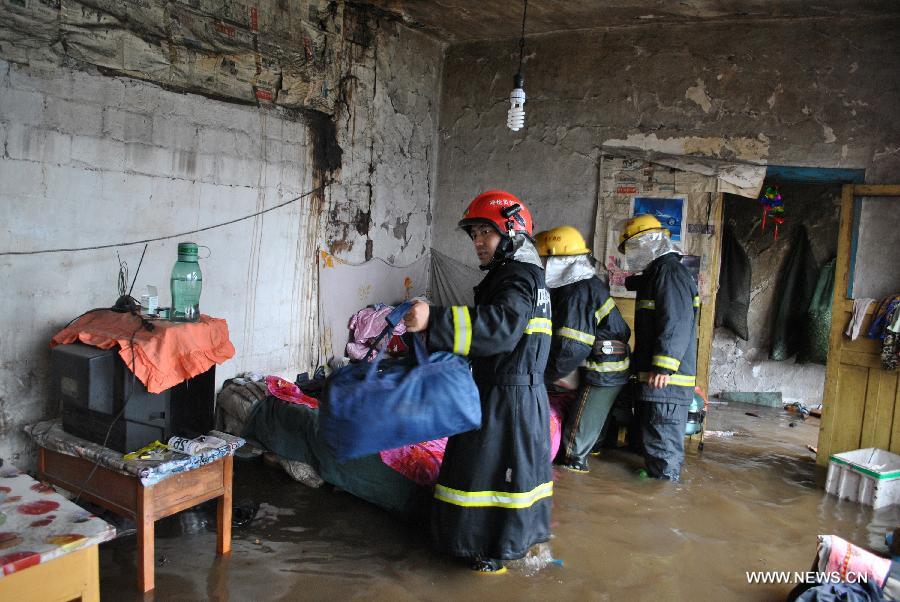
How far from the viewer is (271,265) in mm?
5270

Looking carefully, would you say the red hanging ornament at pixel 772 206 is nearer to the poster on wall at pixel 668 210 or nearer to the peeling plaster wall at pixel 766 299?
the peeling plaster wall at pixel 766 299

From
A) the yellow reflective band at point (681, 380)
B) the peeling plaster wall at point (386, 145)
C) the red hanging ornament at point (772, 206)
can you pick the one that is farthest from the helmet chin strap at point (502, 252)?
the red hanging ornament at point (772, 206)

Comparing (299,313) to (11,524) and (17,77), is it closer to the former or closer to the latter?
(17,77)

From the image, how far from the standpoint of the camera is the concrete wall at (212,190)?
3570mm

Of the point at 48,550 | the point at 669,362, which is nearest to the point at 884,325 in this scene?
the point at 669,362

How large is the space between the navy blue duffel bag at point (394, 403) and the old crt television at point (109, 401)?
101 centimetres

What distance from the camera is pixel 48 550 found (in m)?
1.91

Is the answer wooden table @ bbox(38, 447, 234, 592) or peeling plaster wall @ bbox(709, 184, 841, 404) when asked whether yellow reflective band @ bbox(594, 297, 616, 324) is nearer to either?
wooden table @ bbox(38, 447, 234, 592)

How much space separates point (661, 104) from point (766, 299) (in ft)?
11.6

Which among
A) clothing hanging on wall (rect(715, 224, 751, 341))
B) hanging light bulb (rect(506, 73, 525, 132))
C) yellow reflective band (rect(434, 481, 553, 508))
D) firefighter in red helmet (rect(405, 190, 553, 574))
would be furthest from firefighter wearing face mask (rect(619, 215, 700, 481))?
clothing hanging on wall (rect(715, 224, 751, 341))

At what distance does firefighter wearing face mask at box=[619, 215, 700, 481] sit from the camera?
4703 millimetres

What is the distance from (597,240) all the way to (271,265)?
3239 mm

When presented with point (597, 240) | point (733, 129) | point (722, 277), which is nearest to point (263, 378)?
point (597, 240)

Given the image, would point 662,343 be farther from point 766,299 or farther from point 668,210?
point 766,299
